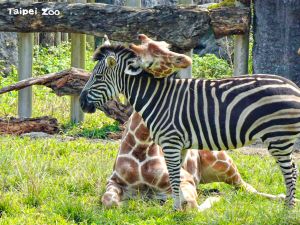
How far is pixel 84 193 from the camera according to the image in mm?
7426

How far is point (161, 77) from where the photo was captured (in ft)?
22.6

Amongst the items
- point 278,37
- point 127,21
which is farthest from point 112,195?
point 278,37

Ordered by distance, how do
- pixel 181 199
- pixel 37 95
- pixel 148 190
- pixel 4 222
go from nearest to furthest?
1. pixel 4 222
2. pixel 181 199
3. pixel 148 190
4. pixel 37 95

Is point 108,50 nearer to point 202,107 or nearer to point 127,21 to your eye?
point 202,107

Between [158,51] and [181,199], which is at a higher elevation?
[158,51]

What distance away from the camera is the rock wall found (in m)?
10.4

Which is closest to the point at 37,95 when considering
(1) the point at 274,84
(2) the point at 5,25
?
(2) the point at 5,25

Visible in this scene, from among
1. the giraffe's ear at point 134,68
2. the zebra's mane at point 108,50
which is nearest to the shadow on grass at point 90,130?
the zebra's mane at point 108,50

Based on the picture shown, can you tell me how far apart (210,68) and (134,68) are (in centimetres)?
1020

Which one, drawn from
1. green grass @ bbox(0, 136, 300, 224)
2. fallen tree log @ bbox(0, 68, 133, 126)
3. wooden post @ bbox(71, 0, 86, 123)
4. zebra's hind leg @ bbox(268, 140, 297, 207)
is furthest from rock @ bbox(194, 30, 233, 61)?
zebra's hind leg @ bbox(268, 140, 297, 207)

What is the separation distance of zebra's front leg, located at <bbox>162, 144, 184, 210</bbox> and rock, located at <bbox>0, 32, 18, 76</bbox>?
10489 mm

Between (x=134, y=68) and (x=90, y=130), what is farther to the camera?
(x=90, y=130)

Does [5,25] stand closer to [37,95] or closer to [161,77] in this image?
[37,95]

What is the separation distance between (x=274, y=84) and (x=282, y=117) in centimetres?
31
